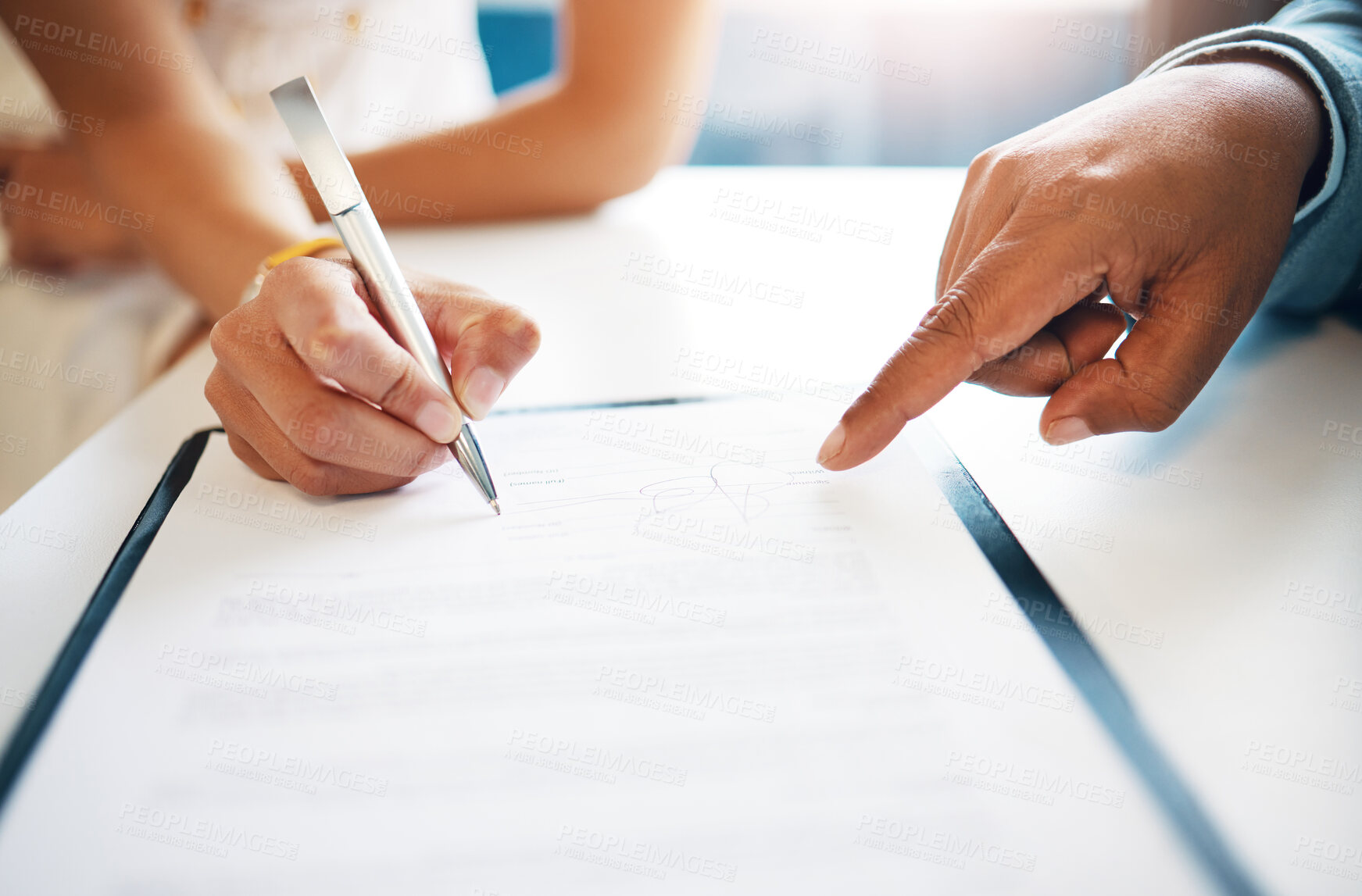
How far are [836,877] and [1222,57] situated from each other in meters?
0.50

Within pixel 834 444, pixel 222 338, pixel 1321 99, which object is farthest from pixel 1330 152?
pixel 222 338

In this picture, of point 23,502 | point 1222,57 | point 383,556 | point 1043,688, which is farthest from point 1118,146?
point 23,502

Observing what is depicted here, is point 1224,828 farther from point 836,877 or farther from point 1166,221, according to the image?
point 1166,221

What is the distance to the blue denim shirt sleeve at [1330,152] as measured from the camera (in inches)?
16.4

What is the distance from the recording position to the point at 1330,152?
42 centimetres

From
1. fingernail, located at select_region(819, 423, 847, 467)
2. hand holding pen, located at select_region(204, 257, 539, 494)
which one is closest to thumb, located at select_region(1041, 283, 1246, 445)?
fingernail, located at select_region(819, 423, 847, 467)

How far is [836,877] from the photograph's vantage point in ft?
0.71

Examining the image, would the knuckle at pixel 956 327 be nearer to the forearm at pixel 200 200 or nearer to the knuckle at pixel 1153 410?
the knuckle at pixel 1153 410

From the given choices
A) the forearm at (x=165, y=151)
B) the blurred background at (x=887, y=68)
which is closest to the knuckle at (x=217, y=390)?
the forearm at (x=165, y=151)

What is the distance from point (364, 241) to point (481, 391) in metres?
0.09

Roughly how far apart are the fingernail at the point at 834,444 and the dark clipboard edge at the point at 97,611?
1.04 ft

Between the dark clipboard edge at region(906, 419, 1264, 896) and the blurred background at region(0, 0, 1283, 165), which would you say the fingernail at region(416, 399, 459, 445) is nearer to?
the dark clipboard edge at region(906, 419, 1264, 896)

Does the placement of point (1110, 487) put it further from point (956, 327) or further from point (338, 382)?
point (338, 382)

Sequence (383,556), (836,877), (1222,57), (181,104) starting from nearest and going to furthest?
1. (836,877)
2. (383,556)
3. (1222,57)
4. (181,104)
